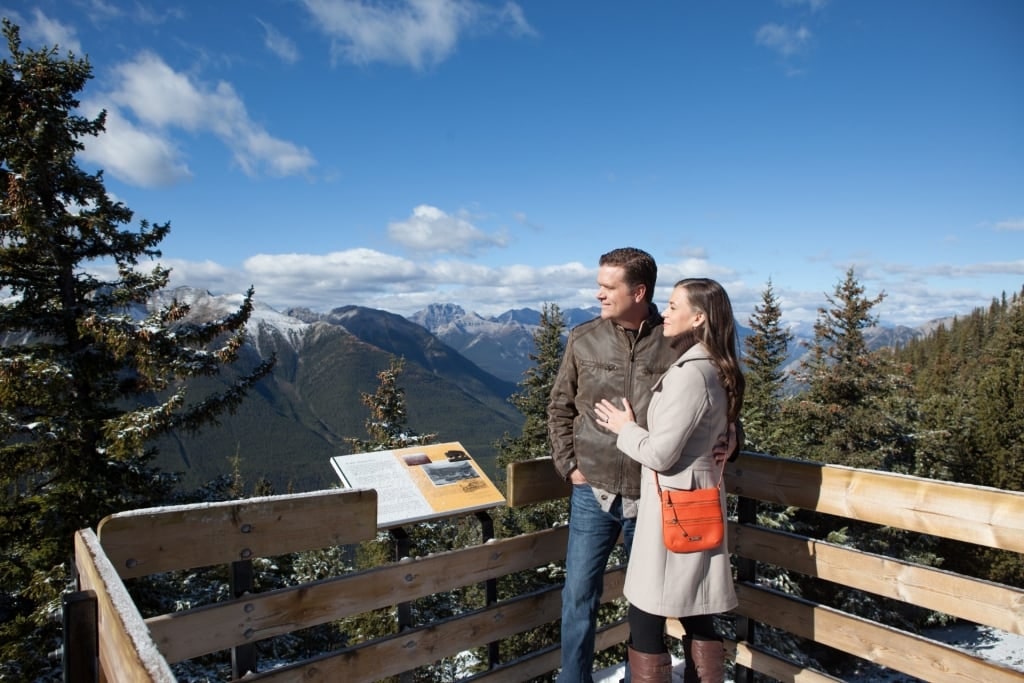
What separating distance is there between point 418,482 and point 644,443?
1.38 metres

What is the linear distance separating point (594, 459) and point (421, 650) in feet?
4.64

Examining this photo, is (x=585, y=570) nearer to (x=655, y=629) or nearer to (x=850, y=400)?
(x=655, y=629)

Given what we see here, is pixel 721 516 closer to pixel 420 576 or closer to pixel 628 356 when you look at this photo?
pixel 628 356

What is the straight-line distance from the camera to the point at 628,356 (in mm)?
3365

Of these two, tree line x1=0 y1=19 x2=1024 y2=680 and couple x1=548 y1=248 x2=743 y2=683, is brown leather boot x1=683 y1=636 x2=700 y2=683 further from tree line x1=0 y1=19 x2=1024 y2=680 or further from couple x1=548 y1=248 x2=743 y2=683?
tree line x1=0 y1=19 x2=1024 y2=680

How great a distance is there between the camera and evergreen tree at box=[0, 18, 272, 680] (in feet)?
33.8

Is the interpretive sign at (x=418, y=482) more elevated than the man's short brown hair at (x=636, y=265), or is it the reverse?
the man's short brown hair at (x=636, y=265)

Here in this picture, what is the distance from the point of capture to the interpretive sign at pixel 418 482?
3232 millimetres

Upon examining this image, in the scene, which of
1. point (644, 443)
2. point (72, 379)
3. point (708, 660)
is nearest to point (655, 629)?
point (708, 660)

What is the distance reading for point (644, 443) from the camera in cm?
287

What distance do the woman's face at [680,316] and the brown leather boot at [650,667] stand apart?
5.44 feet

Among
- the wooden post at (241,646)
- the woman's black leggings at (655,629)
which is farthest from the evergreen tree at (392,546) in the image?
the wooden post at (241,646)

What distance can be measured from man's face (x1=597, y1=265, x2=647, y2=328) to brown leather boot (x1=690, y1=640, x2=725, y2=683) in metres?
1.75

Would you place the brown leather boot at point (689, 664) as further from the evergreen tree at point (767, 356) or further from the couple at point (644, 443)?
the evergreen tree at point (767, 356)
